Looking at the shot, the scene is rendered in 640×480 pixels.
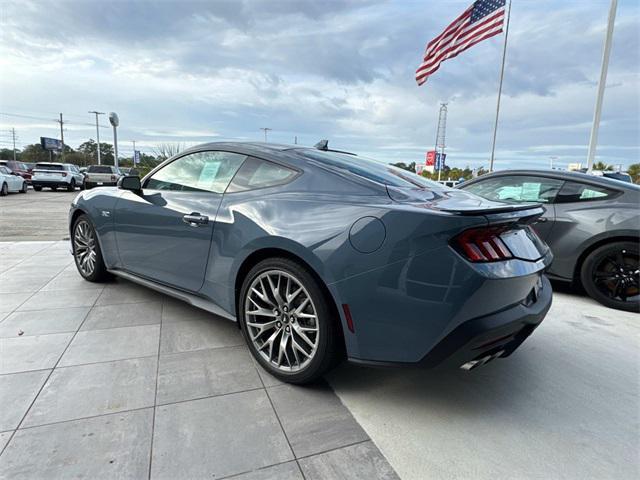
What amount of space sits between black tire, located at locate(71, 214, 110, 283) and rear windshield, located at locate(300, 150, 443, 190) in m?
2.49

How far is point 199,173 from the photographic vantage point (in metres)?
2.92

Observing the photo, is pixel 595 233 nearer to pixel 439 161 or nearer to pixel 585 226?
pixel 585 226

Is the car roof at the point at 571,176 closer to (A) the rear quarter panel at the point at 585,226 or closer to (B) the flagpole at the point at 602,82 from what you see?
(A) the rear quarter panel at the point at 585,226

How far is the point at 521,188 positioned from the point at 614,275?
4.34 ft

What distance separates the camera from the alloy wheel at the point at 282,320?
2.13 metres

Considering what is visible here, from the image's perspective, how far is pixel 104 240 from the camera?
3.63 metres

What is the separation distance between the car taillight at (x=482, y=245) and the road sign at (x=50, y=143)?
78.6 m

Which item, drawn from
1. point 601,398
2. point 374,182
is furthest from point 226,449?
point 601,398

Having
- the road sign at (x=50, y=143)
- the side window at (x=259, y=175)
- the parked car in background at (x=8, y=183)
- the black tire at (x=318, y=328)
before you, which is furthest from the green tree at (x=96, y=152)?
the black tire at (x=318, y=328)

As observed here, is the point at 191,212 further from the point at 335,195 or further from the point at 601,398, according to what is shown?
the point at 601,398

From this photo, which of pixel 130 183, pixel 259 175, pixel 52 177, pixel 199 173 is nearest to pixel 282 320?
pixel 259 175

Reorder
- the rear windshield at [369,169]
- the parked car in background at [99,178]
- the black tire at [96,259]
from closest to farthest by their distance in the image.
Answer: the rear windshield at [369,169] < the black tire at [96,259] < the parked car in background at [99,178]

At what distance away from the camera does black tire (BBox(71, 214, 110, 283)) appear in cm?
381

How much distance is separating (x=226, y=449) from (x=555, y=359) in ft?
7.48
